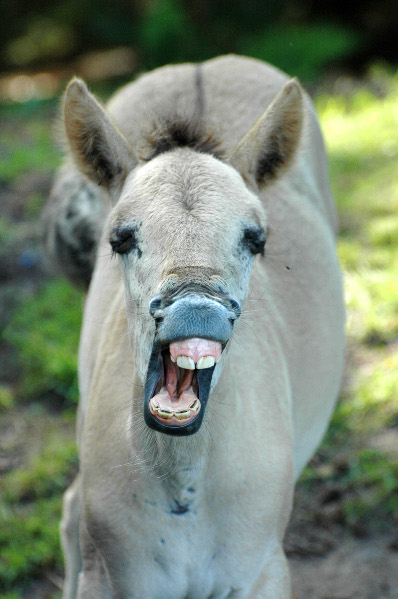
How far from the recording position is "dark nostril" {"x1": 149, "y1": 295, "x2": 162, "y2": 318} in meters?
2.18

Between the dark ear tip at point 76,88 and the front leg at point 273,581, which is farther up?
the dark ear tip at point 76,88

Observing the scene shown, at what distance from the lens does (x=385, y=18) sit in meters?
11.1

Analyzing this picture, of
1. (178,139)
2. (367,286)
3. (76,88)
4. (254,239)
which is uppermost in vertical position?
(76,88)

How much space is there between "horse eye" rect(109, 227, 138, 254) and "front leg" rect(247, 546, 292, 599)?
130 centimetres

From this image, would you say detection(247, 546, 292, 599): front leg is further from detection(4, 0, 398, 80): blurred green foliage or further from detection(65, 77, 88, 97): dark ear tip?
detection(4, 0, 398, 80): blurred green foliage

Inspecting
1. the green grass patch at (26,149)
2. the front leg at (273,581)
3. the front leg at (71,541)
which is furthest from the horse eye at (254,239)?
the green grass patch at (26,149)

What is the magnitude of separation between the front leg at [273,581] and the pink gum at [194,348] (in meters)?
1.15

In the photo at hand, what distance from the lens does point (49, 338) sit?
561cm

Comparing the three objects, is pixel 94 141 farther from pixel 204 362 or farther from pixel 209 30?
pixel 209 30

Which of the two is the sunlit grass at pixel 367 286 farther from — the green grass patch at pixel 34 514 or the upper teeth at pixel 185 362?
the upper teeth at pixel 185 362

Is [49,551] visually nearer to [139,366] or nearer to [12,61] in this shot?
[139,366]

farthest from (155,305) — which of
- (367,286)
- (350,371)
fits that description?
(367,286)

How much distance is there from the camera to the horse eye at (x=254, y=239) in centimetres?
249

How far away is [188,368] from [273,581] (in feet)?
3.84
